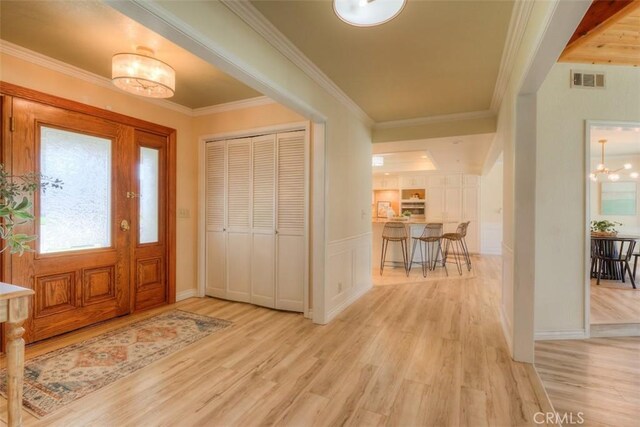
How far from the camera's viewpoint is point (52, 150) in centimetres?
277

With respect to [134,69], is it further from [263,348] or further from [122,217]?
[263,348]

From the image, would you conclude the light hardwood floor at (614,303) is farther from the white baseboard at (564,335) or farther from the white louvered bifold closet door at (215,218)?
the white louvered bifold closet door at (215,218)

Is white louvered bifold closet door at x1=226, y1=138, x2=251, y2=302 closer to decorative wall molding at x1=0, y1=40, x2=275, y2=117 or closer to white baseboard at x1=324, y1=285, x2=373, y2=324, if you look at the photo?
decorative wall molding at x1=0, y1=40, x2=275, y2=117

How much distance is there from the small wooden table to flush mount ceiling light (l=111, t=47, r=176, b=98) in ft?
5.50

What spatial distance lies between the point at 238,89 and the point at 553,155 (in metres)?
3.38

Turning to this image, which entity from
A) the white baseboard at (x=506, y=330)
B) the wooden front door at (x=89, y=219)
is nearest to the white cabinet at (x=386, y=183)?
the white baseboard at (x=506, y=330)

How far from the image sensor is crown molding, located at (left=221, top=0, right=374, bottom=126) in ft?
6.30

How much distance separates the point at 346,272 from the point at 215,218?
1.94 meters

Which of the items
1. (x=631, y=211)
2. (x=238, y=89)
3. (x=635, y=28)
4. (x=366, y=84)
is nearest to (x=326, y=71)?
(x=366, y=84)

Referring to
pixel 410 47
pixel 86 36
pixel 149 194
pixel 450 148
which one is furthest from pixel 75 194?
pixel 450 148

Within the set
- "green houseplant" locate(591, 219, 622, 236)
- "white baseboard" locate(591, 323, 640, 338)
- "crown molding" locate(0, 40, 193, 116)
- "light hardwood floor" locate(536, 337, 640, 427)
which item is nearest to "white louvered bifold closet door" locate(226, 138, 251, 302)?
"crown molding" locate(0, 40, 193, 116)

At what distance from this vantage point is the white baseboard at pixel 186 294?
3.95m

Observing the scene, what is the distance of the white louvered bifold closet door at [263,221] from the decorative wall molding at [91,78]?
491 mm

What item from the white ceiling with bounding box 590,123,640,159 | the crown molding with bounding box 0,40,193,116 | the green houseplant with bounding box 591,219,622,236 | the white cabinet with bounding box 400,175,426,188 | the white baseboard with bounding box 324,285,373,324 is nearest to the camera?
the crown molding with bounding box 0,40,193,116
